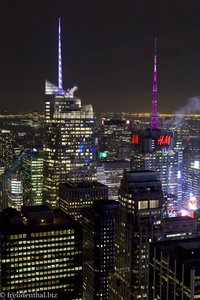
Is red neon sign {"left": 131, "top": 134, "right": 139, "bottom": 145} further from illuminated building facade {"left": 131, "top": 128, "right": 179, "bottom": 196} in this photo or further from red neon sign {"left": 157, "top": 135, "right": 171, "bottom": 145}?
red neon sign {"left": 157, "top": 135, "right": 171, "bottom": 145}

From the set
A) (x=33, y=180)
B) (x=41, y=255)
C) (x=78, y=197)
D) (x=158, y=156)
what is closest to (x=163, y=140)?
(x=158, y=156)

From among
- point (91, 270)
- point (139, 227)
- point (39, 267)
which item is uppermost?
point (139, 227)

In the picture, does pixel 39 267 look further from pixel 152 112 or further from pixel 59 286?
pixel 152 112

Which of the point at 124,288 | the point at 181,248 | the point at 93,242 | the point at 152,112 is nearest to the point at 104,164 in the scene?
the point at 152,112

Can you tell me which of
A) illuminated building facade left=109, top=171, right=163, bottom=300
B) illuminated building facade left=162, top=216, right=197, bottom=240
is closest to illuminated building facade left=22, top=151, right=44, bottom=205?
illuminated building facade left=162, top=216, right=197, bottom=240

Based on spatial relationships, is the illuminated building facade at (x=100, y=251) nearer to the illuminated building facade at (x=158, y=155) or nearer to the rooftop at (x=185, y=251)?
the rooftop at (x=185, y=251)

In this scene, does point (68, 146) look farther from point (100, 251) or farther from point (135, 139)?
point (100, 251)
